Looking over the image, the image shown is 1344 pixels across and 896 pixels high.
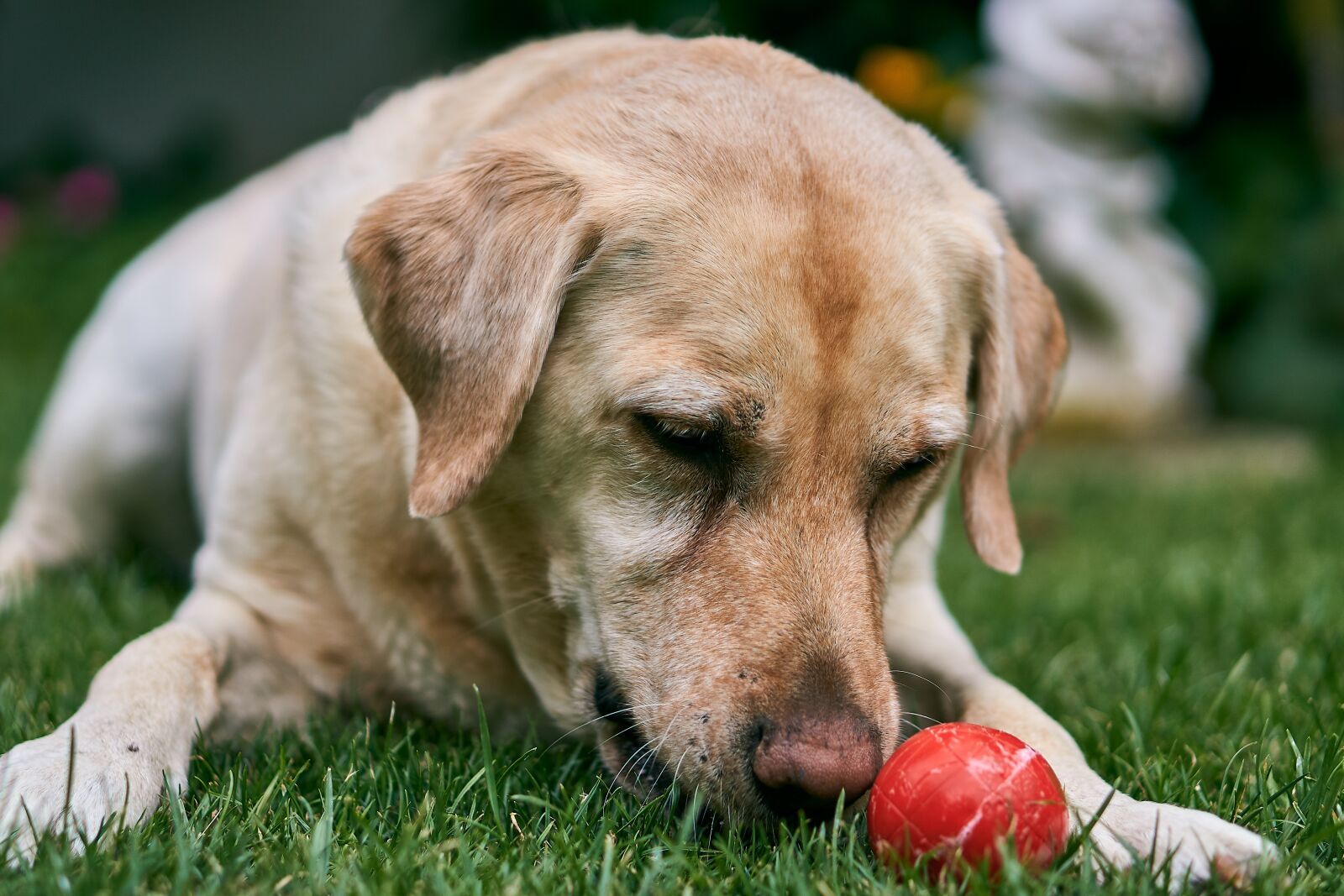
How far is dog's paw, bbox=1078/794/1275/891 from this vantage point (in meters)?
1.94

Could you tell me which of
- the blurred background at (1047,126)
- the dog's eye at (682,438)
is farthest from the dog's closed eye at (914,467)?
the blurred background at (1047,126)

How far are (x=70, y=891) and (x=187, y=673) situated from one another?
2.74 ft

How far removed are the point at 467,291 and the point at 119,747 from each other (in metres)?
0.97

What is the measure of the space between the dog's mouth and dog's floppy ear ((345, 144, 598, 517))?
442mm

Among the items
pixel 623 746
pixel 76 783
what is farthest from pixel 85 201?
pixel 623 746

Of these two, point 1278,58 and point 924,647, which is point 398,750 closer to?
point 924,647

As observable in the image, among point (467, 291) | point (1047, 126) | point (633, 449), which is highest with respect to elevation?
point (467, 291)

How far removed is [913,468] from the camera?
2.51 m

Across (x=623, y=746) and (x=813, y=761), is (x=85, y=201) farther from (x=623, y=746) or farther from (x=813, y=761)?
(x=813, y=761)

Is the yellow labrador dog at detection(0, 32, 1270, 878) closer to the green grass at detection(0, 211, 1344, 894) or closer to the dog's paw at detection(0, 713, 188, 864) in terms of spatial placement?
the dog's paw at detection(0, 713, 188, 864)

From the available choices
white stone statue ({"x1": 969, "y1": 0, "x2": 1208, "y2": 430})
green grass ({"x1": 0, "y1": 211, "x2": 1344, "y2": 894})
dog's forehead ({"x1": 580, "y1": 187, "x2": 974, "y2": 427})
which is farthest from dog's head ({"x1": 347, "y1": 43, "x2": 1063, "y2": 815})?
white stone statue ({"x1": 969, "y1": 0, "x2": 1208, "y2": 430})

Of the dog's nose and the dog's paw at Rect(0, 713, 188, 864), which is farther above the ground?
the dog's paw at Rect(0, 713, 188, 864)

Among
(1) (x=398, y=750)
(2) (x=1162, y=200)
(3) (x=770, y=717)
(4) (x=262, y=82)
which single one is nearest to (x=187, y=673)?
(1) (x=398, y=750)

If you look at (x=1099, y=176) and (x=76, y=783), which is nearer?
(x=76, y=783)
